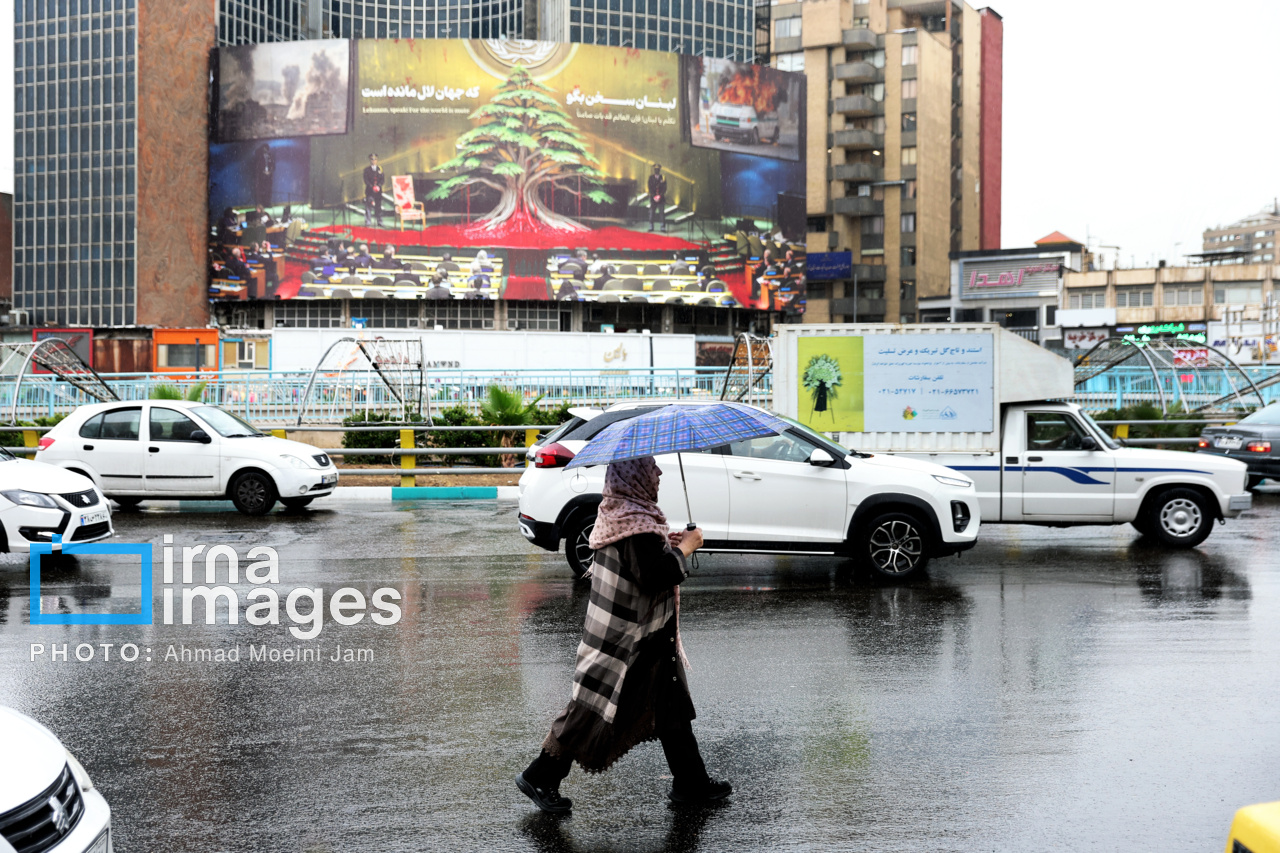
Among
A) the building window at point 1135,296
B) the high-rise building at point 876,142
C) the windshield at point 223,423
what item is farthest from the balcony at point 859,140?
the windshield at point 223,423

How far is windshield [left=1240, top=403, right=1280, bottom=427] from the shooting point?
17456 mm

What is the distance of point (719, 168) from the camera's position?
7962cm

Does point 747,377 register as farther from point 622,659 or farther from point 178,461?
point 622,659

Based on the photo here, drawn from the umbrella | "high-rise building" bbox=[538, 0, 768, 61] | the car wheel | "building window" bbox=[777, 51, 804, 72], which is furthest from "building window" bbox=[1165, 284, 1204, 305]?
the umbrella

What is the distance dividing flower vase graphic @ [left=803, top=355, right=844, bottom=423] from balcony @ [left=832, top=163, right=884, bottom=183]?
286 ft

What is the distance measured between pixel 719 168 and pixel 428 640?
244 feet

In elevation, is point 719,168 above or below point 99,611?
above

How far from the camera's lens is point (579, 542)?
10.5 m

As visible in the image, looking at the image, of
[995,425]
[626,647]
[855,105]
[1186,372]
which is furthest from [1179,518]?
[855,105]

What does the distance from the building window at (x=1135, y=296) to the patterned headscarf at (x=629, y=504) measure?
9243 centimetres

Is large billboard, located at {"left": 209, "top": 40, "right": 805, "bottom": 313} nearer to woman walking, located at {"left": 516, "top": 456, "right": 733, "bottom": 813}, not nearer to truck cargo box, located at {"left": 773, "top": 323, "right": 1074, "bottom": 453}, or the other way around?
truck cargo box, located at {"left": 773, "top": 323, "right": 1074, "bottom": 453}

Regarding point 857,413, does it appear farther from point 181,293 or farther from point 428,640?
point 181,293

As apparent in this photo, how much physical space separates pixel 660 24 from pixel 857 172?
2119cm

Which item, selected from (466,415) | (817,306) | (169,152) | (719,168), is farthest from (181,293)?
(466,415)
